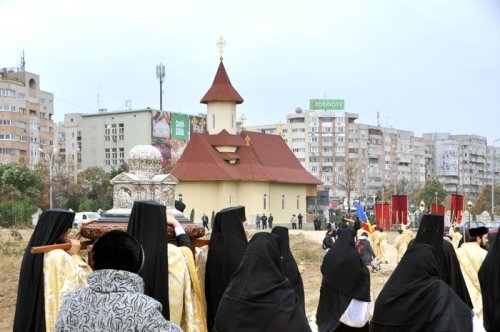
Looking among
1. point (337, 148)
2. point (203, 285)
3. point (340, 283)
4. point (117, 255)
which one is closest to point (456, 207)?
point (340, 283)

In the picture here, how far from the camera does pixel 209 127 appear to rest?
190 ft

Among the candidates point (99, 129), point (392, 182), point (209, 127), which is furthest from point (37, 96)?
point (392, 182)

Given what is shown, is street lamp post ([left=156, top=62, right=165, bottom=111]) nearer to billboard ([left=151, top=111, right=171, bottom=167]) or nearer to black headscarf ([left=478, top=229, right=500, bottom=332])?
billboard ([left=151, top=111, right=171, bottom=167])

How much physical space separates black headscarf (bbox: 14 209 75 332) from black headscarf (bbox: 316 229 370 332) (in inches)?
124

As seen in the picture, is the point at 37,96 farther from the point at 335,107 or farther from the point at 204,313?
the point at 204,313

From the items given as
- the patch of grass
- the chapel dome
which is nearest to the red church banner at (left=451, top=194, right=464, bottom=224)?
the patch of grass

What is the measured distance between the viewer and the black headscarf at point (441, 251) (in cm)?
679

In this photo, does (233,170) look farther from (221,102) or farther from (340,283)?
(340,283)

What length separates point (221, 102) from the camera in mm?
57375

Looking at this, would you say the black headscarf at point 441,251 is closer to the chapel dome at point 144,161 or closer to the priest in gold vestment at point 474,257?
the priest in gold vestment at point 474,257

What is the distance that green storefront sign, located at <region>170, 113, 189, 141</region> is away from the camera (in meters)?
94.2

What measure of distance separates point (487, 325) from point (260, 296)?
248 cm

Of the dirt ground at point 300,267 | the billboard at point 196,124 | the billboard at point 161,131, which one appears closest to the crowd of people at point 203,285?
the dirt ground at point 300,267

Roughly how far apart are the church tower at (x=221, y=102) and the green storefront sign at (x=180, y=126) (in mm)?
36714
